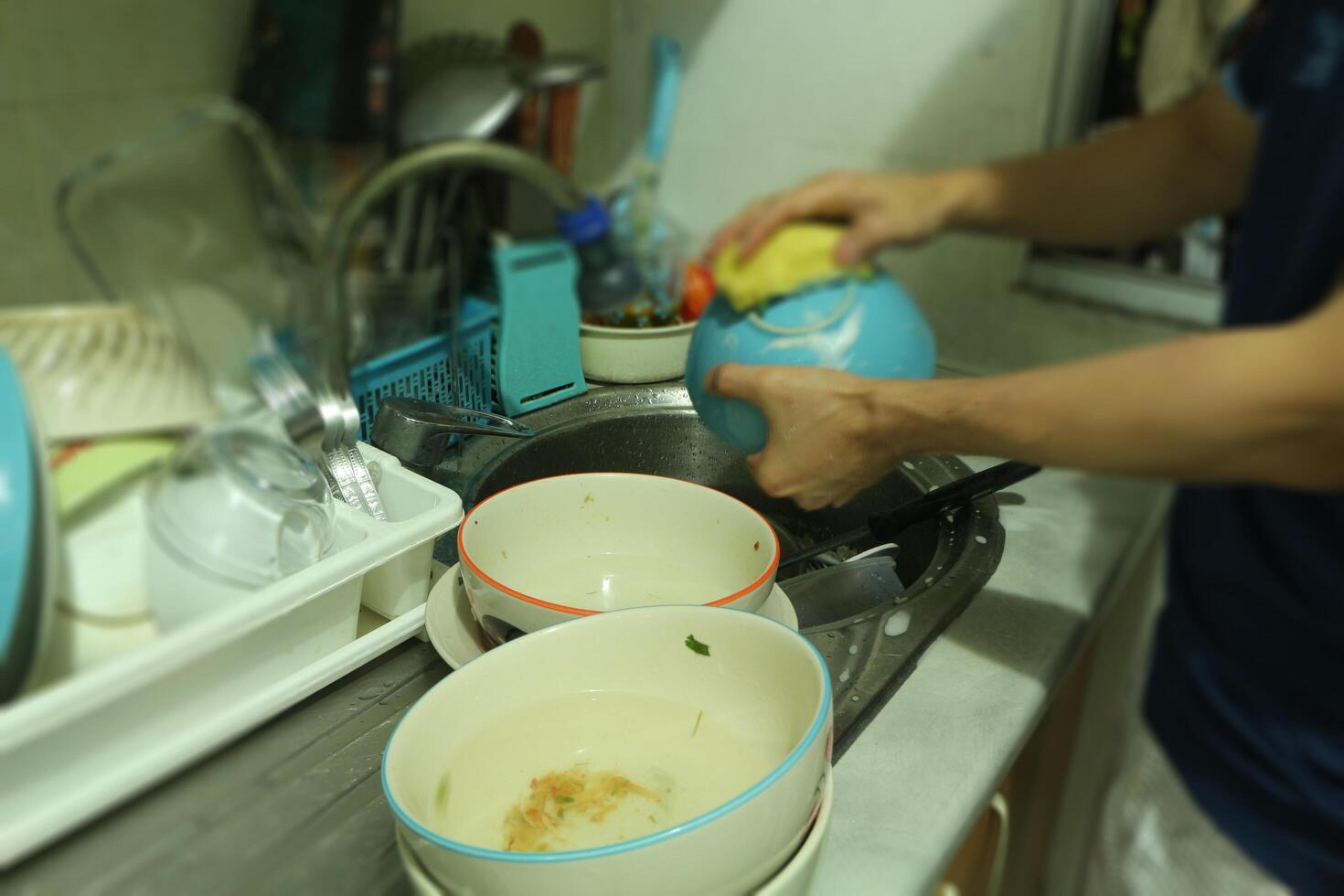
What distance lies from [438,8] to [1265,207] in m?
1.13

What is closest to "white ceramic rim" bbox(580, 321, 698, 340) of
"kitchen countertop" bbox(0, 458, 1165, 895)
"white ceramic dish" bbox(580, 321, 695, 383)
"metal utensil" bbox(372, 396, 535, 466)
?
"white ceramic dish" bbox(580, 321, 695, 383)

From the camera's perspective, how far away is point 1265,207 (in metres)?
0.62

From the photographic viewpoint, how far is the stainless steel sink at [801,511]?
25.7 inches

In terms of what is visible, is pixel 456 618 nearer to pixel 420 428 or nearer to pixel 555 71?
pixel 420 428

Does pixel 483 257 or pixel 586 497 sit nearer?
pixel 586 497

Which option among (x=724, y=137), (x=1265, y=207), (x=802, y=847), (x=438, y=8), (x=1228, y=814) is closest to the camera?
(x=802, y=847)

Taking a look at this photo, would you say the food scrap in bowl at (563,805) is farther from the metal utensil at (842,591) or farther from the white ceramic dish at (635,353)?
the white ceramic dish at (635,353)

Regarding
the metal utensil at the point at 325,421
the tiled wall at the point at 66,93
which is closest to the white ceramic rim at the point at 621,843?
the metal utensil at the point at 325,421

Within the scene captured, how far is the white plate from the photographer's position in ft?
2.01

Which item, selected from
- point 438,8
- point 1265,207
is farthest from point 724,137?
point 1265,207

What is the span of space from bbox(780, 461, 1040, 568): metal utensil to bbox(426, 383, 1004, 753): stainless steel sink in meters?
0.03

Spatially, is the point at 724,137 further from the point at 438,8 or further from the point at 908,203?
the point at 908,203

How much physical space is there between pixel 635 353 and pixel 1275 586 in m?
0.56

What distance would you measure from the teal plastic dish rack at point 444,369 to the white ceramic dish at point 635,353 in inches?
4.0
